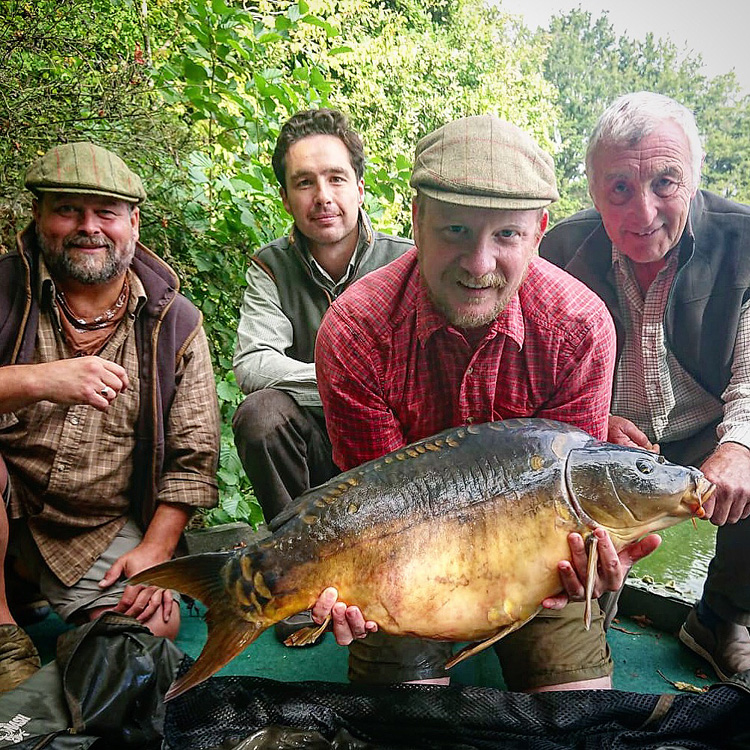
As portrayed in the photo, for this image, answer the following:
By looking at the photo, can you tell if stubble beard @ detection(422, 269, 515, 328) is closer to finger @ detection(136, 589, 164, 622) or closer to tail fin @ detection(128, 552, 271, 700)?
tail fin @ detection(128, 552, 271, 700)

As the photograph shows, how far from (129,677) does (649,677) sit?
1557 mm

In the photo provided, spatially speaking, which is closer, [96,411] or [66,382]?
[66,382]

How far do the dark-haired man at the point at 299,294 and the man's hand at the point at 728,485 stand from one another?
1.21m

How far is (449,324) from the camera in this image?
182 cm

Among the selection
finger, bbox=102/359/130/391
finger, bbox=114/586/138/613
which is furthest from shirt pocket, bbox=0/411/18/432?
finger, bbox=114/586/138/613

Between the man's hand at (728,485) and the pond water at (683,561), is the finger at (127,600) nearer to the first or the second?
the man's hand at (728,485)

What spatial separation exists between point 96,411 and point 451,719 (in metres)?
1.52

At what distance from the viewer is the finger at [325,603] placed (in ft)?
4.94

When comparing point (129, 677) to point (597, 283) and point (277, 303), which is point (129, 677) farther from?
point (597, 283)

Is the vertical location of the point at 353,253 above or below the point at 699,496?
above

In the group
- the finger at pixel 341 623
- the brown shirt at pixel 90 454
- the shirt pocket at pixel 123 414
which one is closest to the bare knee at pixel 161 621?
the brown shirt at pixel 90 454

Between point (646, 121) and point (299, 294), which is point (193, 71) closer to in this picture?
point (299, 294)

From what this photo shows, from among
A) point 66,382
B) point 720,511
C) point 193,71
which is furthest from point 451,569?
point 193,71

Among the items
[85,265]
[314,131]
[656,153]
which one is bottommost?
[85,265]
